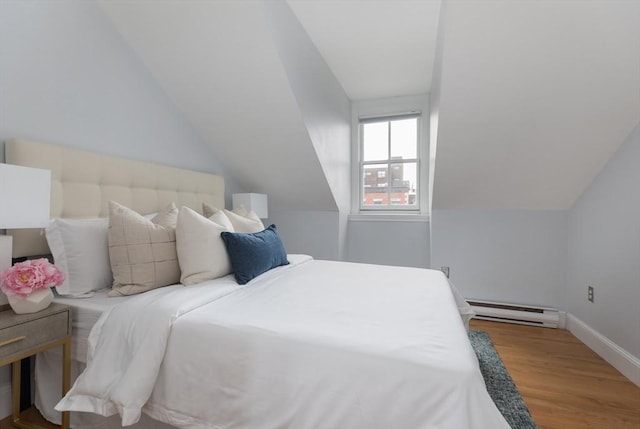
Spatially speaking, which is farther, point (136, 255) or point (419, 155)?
point (419, 155)

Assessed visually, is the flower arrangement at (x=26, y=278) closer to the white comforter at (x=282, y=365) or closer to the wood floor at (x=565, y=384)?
the white comforter at (x=282, y=365)

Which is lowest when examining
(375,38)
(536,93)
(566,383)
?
(566,383)

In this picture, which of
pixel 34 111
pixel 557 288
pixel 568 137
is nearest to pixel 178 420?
pixel 34 111

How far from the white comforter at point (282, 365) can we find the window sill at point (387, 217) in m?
2.33

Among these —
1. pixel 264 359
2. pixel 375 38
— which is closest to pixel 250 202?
pixel 375 38

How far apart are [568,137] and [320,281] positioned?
205cm

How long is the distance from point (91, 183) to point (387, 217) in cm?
289

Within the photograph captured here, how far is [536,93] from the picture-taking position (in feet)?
6.72

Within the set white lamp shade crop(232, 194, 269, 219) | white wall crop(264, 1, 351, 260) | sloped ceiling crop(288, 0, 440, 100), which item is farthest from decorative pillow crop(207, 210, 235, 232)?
sloped ceiling crop(288, 0, 440, 100)

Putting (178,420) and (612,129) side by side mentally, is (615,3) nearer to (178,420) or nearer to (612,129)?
(612,129)

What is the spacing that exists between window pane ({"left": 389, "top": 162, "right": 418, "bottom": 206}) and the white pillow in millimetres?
3161

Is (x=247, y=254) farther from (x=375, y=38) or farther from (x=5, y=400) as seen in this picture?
(x=375, y=38)

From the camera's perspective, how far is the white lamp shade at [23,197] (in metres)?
1.21

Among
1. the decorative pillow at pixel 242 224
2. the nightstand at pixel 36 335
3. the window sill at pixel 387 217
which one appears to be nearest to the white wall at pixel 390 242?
the window sill at pixel 387 217
